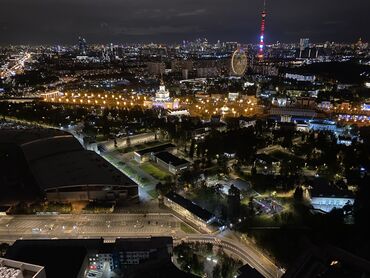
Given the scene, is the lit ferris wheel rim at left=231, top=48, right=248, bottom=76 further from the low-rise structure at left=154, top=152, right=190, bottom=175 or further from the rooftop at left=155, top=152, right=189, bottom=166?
the low-rise structure at left=154, top=152, right=190, bottom=175

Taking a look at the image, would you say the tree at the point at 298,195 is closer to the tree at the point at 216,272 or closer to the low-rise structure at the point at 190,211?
the low-rise structure at the point at 190,211

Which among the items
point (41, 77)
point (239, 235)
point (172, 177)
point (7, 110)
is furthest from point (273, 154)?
point (41, 77)

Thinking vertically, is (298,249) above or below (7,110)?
below

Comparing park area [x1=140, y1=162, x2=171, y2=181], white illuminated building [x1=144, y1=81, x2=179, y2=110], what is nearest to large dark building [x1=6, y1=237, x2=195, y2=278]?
park area [x1=140, y1=162, x2=171, y2=181]

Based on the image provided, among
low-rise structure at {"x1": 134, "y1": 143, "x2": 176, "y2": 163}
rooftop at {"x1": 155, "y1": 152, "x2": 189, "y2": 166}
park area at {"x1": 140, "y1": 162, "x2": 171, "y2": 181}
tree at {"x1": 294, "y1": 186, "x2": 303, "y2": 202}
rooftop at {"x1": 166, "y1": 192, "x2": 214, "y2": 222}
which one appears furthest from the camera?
low-rise structure at {"x1": 134, "y1": 143, "x2": 176, "y2": 163}

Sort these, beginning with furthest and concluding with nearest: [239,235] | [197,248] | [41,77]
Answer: [41,77] < [239,235] < [197,248]

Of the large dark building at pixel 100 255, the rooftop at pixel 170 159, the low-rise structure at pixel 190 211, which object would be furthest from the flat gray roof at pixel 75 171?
the large dark building at pixel 100 255

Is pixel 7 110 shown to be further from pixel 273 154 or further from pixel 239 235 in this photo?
pixel 239 235
